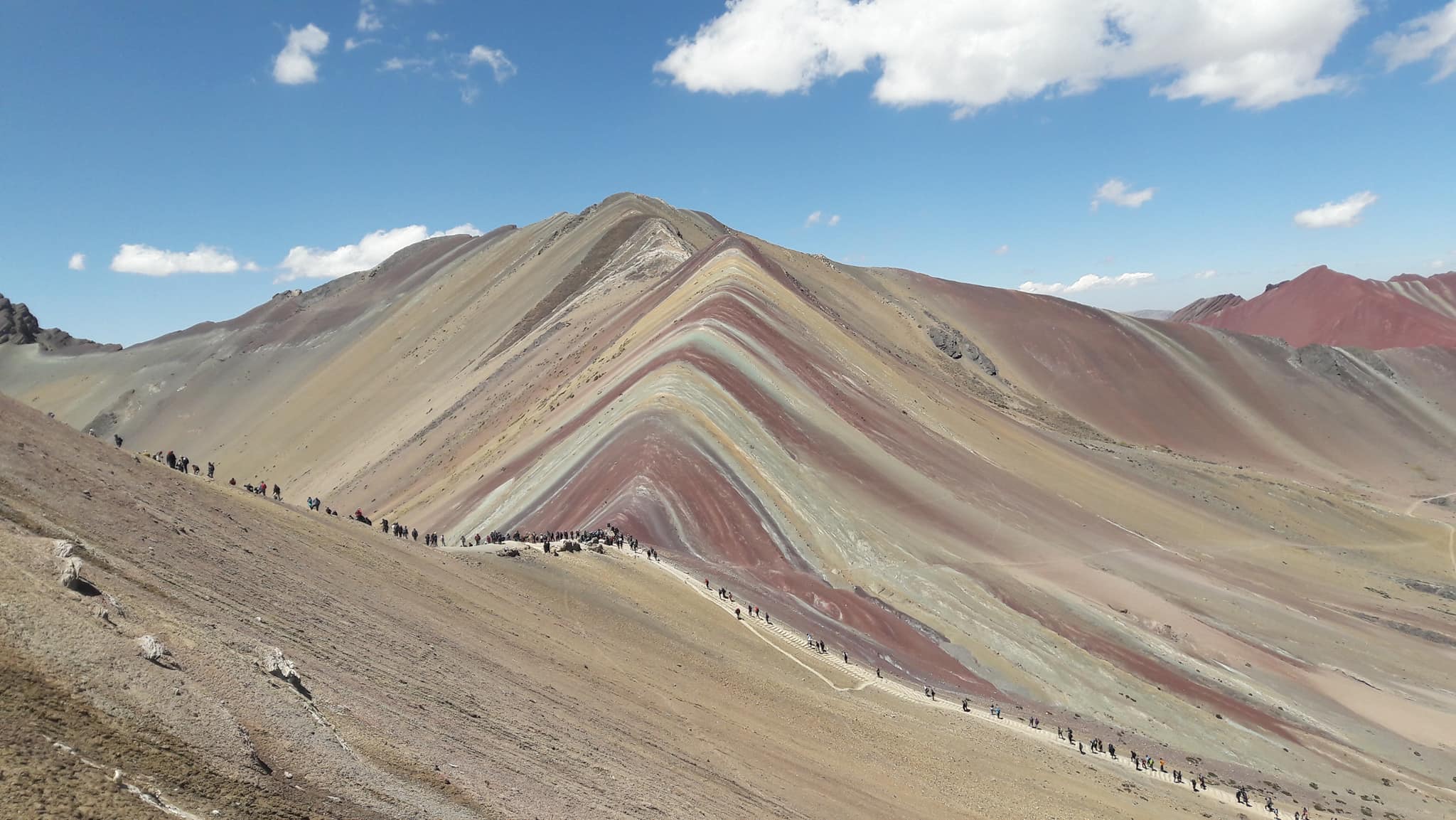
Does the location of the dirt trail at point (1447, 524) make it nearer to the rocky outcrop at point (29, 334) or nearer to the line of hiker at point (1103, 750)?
the line of hiker at point (1103, 750)

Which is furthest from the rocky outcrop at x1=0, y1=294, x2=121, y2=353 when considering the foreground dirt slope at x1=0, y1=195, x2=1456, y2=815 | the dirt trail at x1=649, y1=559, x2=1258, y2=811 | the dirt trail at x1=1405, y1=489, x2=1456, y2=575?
the dirt trail at x1=1405, y1=489, x2=1456, y2=575

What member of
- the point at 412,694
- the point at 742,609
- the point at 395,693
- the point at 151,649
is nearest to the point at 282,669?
the point at 151,649

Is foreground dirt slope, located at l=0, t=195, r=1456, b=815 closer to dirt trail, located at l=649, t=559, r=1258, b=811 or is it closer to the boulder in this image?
dirt trail, located at l=649, t=559, r=1258, b=811

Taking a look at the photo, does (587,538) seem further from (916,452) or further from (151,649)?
(916,452)

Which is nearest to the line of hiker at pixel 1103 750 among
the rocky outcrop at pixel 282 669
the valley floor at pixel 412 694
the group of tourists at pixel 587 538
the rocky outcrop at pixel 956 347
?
the valley floor at pixel 412 694

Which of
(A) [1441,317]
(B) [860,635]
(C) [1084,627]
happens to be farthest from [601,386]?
(A) [1441,317]

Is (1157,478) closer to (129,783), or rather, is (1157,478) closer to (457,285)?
(129,783)
